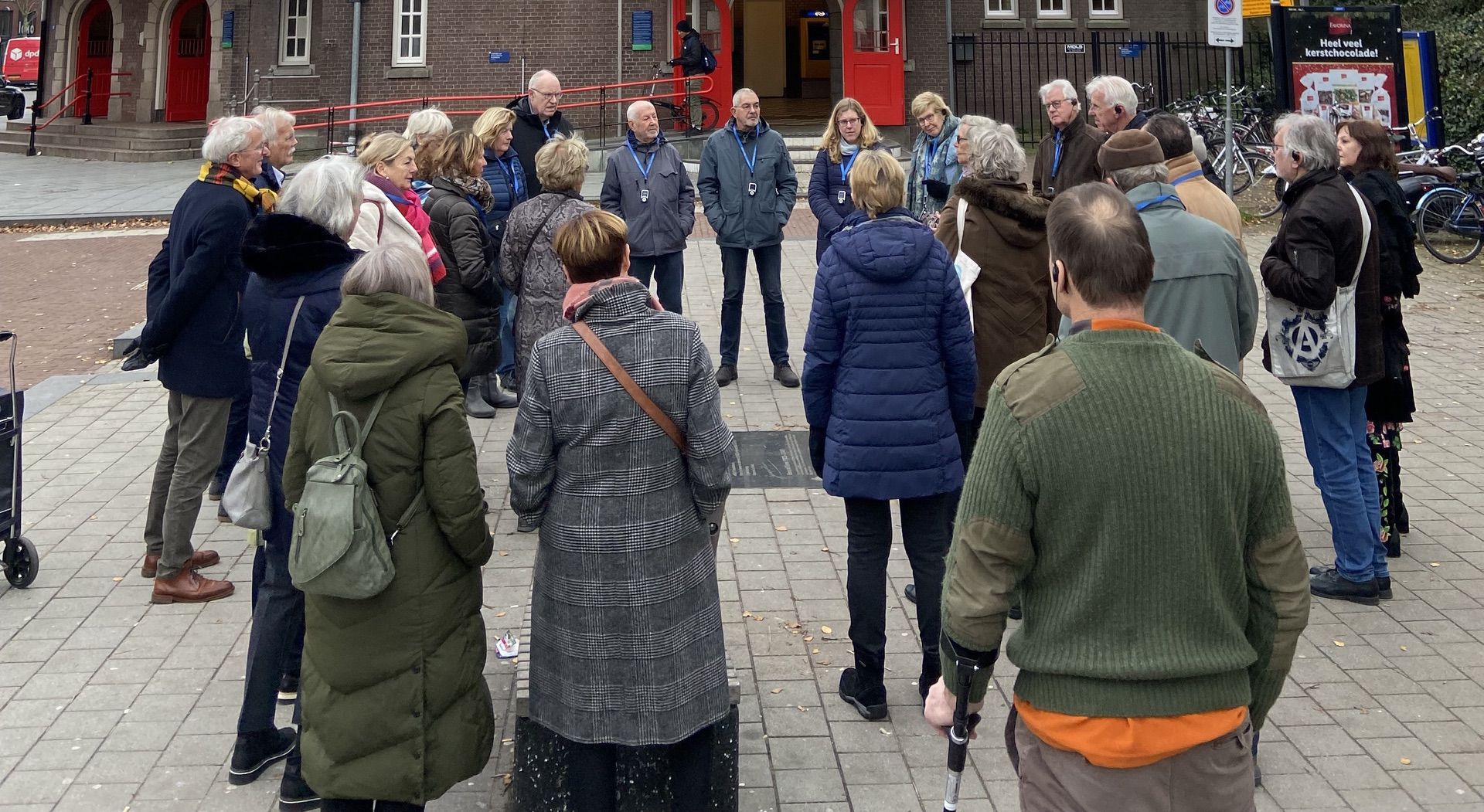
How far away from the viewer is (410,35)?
76.9ft

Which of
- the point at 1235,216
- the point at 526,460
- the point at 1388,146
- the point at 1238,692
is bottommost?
the point at 1238,692

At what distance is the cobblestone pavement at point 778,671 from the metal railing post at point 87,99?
71.2 ft

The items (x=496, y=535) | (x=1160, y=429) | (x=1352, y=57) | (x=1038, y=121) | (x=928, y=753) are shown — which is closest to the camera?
(x=1160, y=429)

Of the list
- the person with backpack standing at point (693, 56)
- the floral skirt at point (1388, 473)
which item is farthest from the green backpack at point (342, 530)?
the person with backpack standing at point (693, 56)

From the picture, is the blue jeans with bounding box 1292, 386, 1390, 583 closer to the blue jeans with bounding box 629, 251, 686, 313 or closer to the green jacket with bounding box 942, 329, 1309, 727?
the green jacket with bounding box 942, 329, 1309, 727

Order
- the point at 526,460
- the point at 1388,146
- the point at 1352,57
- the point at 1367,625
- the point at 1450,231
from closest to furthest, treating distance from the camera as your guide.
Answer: the point at 526,460
the point at 1367,625
the point at 1388,146
the point at 1450,231
the point at 1352,57

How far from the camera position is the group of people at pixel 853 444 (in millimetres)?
2637

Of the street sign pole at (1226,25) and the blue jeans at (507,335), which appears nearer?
the blue jeans at (507,335)

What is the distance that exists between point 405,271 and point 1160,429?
6.85 ft

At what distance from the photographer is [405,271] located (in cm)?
371

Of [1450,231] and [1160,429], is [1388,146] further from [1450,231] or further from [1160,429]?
[1450,231]

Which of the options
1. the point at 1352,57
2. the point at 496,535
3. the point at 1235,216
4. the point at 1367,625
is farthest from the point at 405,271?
the point at 1352,57

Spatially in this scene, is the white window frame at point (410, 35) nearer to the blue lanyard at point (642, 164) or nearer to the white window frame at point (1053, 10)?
the white window frame at point (1053, 10)

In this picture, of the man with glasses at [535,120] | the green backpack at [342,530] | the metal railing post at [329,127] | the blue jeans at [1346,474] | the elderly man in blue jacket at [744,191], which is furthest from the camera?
the metal railing post at [329,127]
